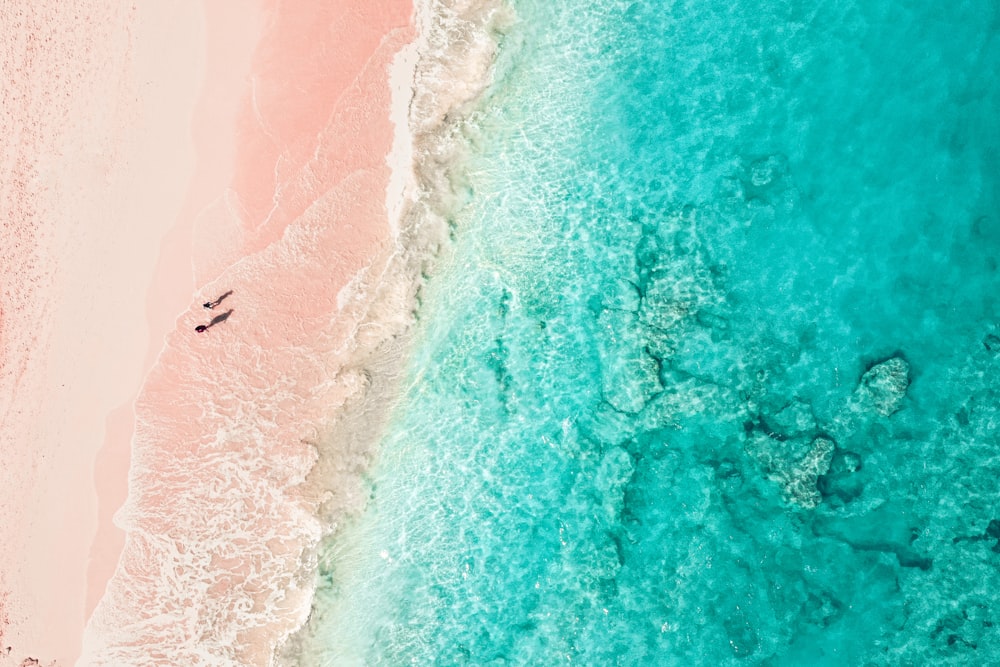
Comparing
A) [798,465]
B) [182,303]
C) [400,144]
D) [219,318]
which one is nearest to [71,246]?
[182,303]

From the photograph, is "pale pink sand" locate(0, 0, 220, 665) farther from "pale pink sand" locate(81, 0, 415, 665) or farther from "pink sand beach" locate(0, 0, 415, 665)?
"pale pink sand" locate(81, 0, 415, 665)

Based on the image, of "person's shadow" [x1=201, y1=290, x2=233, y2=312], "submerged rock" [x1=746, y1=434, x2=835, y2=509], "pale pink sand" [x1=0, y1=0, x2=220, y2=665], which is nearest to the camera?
"person's shadow" [x1=201, y1=290, x2=233, y2=312]

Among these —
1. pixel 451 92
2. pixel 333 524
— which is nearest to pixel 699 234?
pixel 451 92

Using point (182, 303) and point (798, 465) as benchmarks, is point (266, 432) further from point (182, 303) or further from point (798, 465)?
point (798, 465)

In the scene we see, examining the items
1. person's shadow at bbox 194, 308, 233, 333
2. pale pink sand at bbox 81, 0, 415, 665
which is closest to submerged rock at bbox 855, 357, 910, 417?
pale pink sand at bbox 81, 0, 415, 665

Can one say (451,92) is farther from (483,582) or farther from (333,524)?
(483,582)

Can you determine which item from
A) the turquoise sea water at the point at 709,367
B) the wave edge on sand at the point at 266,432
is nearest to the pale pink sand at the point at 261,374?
the wave edge on sand at the point at 266,432
